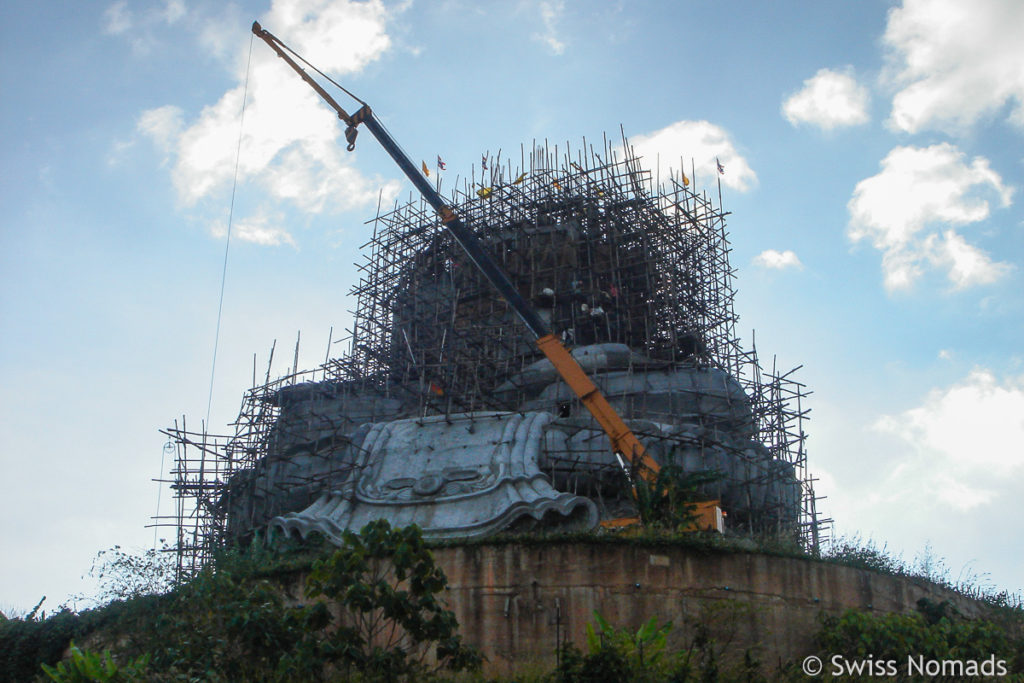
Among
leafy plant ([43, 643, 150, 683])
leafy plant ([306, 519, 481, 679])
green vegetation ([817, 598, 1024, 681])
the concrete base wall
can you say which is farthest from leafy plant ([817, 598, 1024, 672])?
leafy plant ([43, 643, 150, 683])

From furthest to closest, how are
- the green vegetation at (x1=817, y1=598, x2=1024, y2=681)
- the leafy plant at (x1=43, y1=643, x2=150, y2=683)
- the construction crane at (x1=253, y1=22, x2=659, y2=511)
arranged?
the construction crane at (x1=253, y1=22, x2=659, y2=511) < the green vegetation at (x1=817, y1=598, x2=1024, y2=681) < the leafy plant at (x1=43, y1=643, x2=150, y2=683)

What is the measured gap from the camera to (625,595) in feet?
62.6

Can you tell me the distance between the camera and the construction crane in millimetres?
24500

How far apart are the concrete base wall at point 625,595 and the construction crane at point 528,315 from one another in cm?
337

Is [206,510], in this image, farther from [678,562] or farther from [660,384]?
[678,562]

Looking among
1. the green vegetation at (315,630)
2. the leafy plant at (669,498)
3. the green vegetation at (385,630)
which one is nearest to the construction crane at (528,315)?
the leafy plant at (669,498)

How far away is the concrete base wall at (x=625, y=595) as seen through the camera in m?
18.7

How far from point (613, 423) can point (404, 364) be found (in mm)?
9359

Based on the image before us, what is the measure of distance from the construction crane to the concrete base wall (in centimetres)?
337

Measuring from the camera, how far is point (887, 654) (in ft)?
59.1

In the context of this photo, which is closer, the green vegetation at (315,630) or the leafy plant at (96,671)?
the green vegetation at (315,630)

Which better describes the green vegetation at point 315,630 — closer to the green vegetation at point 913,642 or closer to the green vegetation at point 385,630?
the green vegetation at point 385,630

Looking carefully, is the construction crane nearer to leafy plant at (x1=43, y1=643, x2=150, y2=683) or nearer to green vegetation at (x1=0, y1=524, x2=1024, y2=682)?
green vegetation at (x1=0, y1=524, x2=1024, y2=682)

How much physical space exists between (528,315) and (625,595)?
9996 mm
